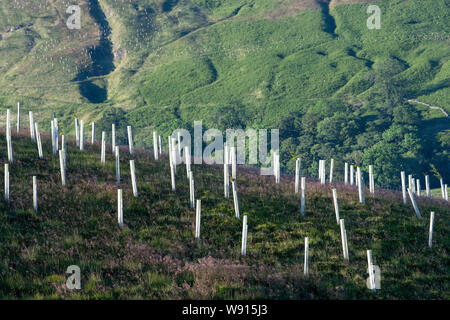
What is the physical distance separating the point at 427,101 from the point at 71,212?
126 m

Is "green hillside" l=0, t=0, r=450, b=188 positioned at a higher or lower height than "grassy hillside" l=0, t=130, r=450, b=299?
higher

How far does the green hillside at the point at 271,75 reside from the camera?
101375 millimetres

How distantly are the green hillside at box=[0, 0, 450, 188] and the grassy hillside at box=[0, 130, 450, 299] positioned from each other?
65.1 meters

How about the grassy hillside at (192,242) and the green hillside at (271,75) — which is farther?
the green hillside at (271,75)

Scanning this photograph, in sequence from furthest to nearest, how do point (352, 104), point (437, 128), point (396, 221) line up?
point (352, 104)
point (437, 128)
point (396, 221)

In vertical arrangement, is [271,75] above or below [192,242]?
above

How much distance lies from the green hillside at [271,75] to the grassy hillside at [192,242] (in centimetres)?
6513

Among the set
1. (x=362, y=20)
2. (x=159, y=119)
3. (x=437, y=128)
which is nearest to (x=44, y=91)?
(x=159, y=119)

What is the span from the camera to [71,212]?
50.9ft

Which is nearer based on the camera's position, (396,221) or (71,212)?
(71,212)

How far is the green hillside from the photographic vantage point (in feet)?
333

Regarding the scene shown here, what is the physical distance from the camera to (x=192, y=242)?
47.1ft

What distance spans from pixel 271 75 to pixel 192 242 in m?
137
